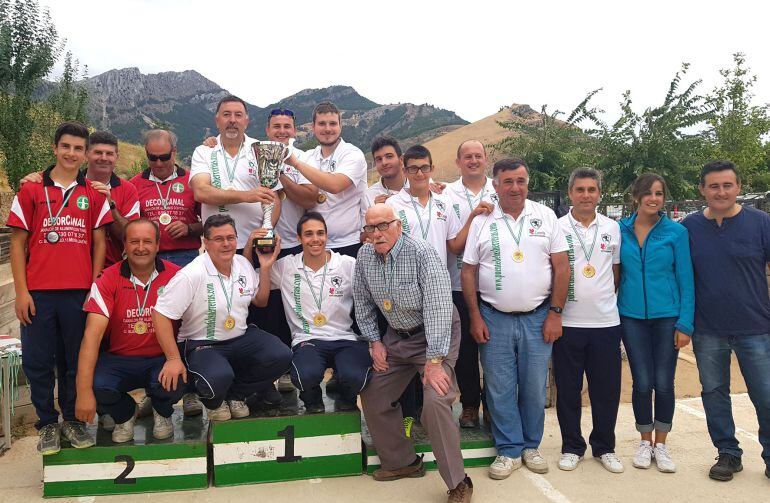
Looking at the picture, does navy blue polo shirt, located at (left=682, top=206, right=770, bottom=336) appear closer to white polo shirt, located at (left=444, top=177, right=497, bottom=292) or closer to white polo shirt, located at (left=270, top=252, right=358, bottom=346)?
white polo shirt, located at (left=444, top=177, right=497, bottom=292)

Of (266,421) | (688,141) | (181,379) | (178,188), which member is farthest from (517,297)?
(688,141)

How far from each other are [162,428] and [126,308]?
2.96 ft

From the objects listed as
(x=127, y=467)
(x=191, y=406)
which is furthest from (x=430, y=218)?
(x=127, y=467)

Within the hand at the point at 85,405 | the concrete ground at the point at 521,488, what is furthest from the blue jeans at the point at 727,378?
the hand at the point at 85,405

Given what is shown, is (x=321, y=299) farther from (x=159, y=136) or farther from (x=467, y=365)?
(x=159, y=136)

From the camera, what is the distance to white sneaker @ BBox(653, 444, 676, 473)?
13.8ft

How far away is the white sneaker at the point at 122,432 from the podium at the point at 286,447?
568 mm

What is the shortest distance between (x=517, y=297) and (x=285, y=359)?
1743mm

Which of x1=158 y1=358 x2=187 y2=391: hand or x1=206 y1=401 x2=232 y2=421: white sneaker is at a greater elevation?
x1=158 y1=358 x2=187 y2=391: hand

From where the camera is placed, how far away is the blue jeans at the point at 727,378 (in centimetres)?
398

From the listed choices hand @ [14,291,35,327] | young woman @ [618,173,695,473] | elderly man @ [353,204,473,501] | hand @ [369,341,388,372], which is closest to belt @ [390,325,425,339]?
elderly man @ [353,204,473,501]

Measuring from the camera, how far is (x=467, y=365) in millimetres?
4605

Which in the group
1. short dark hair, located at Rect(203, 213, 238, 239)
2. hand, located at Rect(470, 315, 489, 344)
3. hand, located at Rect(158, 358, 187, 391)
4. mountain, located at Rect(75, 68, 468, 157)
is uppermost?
mountain, located at Rect(75, 68, 468, 157)

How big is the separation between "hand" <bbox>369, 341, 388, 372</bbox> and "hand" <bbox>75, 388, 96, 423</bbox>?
1882 mm
